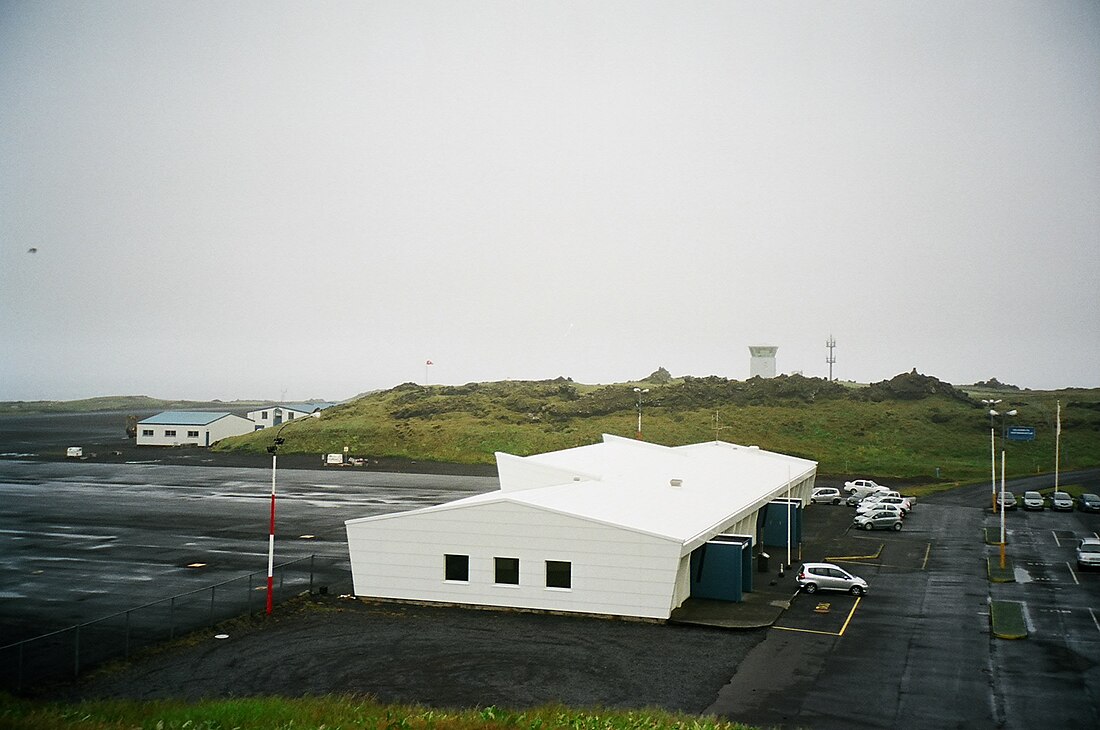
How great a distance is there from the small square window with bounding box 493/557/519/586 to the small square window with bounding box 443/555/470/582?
131cm

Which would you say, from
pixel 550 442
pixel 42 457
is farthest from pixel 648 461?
pixel 42 457

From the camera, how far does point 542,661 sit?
88.1 feet

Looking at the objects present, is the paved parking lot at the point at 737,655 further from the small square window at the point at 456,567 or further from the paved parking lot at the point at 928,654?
the small square window at the point at 456,567

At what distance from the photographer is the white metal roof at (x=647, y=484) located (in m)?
36.1

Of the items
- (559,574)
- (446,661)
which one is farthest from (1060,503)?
(446,661)

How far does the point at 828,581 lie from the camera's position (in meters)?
37.3

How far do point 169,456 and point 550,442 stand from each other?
52.0 meters

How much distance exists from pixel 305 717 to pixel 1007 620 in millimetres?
26997

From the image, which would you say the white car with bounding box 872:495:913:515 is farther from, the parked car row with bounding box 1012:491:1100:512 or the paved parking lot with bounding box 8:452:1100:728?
the paved parking lot with bounding box 8:452:1100:728

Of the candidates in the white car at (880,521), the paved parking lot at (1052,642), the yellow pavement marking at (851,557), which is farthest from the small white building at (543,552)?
the white car at (880,521)

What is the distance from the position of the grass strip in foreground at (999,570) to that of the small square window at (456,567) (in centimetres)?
2583

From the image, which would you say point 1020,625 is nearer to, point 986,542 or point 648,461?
point 986,542

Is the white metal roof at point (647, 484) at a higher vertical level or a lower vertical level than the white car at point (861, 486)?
higher

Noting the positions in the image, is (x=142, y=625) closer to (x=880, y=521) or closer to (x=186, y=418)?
(x=880, y=521)
